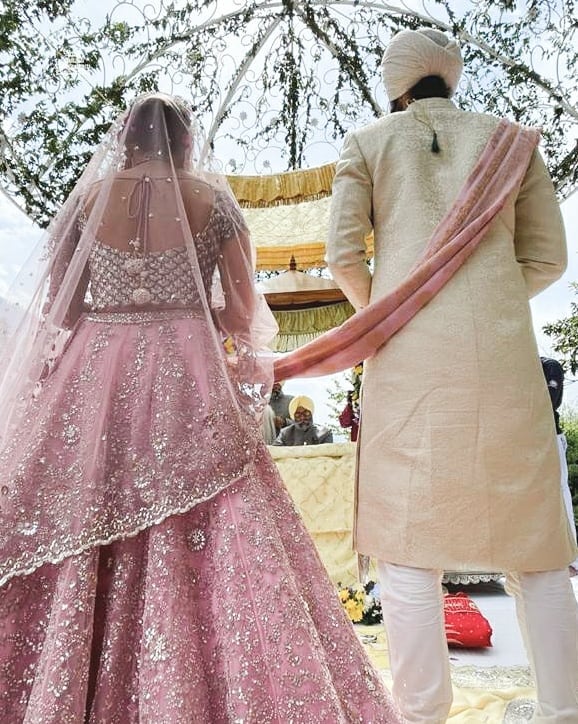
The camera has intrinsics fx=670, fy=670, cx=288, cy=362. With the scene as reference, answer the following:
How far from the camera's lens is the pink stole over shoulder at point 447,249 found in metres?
1.64

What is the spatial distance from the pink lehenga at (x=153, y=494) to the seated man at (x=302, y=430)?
346cm

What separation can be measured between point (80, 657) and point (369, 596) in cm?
277

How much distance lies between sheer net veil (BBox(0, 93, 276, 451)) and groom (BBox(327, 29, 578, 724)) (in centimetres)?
29

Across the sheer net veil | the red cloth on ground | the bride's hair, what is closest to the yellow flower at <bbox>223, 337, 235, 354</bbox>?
the sheer net veil

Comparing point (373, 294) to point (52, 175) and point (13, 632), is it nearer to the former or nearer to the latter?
point (13, 632)

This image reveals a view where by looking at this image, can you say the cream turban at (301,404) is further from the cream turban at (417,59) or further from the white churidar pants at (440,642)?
the white churidar pants at (440,642)

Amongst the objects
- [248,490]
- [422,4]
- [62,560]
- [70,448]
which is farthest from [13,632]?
[422,4]

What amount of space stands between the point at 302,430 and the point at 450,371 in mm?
3761

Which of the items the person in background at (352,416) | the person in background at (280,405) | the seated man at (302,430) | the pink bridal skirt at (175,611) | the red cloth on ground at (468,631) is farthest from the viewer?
the person in background at (280,405)

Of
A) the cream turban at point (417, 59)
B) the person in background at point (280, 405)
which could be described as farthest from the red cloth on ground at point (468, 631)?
the person in background at point (280, 405)

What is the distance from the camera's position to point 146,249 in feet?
5.57

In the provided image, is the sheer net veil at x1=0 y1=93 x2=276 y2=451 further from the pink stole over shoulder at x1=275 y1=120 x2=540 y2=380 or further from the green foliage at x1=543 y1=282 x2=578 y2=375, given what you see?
the green foliage at x1=543 y1=282 x2=578 y2=375

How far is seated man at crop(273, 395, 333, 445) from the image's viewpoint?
5.27 metres

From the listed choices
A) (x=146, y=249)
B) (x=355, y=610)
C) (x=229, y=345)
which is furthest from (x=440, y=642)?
(x=355, y=610)
